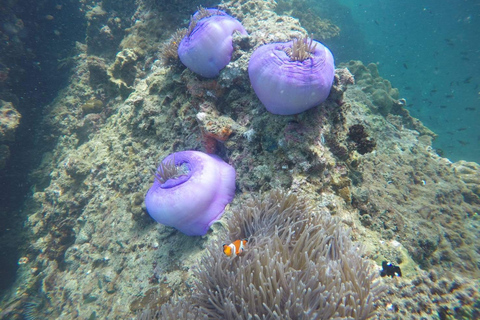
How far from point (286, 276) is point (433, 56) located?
51.3 m

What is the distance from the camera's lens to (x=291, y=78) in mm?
2484

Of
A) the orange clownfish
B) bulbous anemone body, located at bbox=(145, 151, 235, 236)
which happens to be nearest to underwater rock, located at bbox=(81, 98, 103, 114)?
bulbous anemone body, located at bbox=(145, 151, 235, 236)

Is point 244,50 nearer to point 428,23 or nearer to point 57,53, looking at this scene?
point 57,53

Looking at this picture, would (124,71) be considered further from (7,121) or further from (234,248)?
(234,248)

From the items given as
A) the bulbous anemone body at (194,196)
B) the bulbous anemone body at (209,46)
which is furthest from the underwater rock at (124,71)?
the bulbous anemone body at (194,196)

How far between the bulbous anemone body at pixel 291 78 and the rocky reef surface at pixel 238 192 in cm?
26

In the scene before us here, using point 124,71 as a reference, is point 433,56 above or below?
above

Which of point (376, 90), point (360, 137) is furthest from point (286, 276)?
point (376, 90)

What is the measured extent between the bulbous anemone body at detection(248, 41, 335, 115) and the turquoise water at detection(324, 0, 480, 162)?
49.8ft

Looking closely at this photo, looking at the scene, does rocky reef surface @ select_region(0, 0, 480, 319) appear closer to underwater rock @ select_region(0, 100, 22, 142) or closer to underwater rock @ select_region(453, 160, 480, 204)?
underwater rock @ select_region(453, 160, 480, 204)

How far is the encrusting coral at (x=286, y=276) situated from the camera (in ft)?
5.37

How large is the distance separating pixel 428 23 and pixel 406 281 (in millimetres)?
53290

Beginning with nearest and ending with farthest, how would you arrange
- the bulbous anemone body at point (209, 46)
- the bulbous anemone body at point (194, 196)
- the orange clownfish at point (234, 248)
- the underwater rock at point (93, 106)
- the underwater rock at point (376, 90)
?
the orange clownfish at point (234, 248) < the bulbous anemone body at point (194, 196) < the bulbous anemone body at point (209, 46) < the underwater rock at point (376, 90) < the underwater rock at point (93, 106)

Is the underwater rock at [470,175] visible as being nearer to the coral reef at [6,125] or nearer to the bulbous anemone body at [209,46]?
the bulbous anemone body at [209,46]
